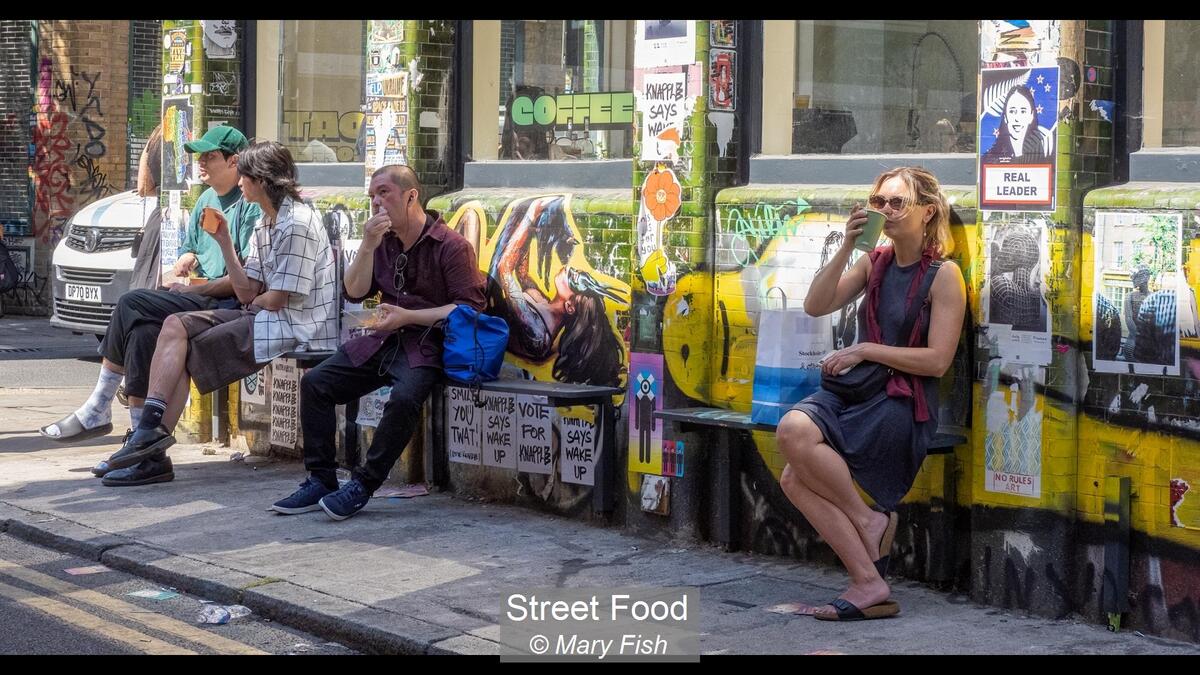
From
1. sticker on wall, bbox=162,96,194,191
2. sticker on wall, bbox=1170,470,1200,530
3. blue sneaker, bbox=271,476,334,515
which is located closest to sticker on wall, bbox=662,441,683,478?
blue sneaker, bbox=271,476,334,515

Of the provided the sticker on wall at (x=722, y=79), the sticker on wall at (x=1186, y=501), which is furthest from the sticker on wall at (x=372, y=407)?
the sticker on wall at (x=1186, y=501)

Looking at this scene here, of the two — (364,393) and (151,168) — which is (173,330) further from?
(151,168)

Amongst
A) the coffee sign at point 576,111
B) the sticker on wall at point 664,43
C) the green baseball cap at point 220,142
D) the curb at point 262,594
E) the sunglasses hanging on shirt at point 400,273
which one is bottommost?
the curb at point 262,594

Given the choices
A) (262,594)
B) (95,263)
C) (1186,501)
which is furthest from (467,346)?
(95,263)

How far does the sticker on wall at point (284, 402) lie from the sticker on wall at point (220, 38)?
6.73ft

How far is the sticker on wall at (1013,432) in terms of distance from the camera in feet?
19.0

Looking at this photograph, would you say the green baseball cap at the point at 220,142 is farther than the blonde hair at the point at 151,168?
No

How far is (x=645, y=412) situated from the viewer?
723 centimetres

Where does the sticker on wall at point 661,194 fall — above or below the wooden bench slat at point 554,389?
above

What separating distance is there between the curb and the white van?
6940 millimetres

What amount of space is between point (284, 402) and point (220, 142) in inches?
63.1

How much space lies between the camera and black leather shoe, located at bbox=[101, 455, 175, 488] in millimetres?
A: 8617

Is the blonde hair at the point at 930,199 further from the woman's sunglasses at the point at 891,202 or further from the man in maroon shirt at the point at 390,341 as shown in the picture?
the man in maroon shirt at the point at 390,341
